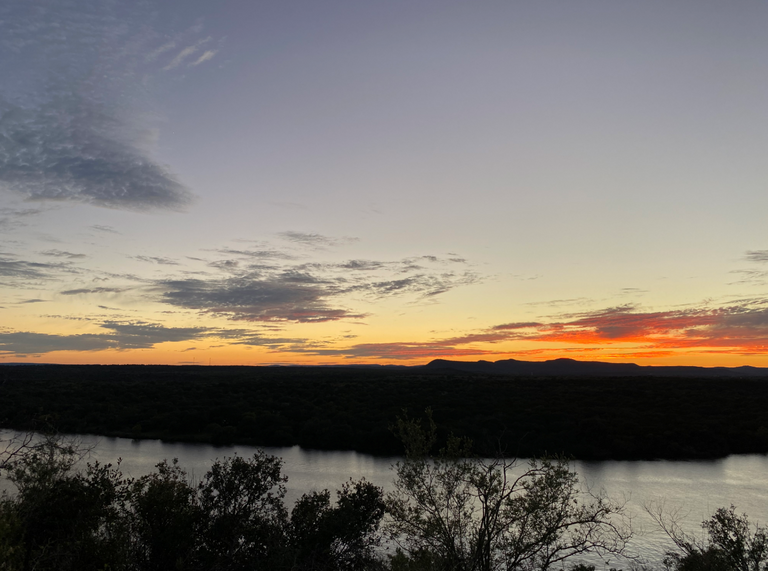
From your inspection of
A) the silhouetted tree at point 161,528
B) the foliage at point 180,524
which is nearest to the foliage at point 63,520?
the foliage at point 180,524

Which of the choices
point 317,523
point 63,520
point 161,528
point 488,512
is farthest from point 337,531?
point 63,520

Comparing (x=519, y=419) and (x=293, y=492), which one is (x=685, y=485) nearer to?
(x=519, y=419)

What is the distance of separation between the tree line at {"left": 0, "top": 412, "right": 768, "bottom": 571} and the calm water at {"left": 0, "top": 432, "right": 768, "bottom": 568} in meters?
6.49

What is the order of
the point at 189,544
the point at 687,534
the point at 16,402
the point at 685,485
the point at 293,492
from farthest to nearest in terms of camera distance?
the point at 16,402
the point at 685,485
the point at 293,492
the point at 687,534
the point at 189,544

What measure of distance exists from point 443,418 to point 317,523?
106ft

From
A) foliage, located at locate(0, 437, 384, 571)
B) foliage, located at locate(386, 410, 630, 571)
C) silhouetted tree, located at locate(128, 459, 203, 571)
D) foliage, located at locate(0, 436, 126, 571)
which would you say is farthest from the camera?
silhouetted tree, located at locate(128, 459, 203, 571)

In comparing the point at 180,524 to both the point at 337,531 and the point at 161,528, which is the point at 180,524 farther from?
the point at 337,531

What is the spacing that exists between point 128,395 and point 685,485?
66.9m

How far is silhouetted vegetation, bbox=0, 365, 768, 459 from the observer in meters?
44.4

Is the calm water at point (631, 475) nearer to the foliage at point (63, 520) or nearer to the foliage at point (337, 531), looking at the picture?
the foliage at point (337, 531)

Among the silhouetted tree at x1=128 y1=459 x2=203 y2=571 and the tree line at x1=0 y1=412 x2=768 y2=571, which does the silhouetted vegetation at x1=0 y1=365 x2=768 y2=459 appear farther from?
the silhouetted tree at x1=128 y1=459 x2=203 y2=571

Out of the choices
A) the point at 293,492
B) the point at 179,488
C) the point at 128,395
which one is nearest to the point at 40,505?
the point at 179,488

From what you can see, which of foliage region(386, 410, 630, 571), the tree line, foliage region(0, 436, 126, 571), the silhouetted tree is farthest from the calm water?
foliage region(0, 436, 126, 571)

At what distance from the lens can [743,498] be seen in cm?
3148
